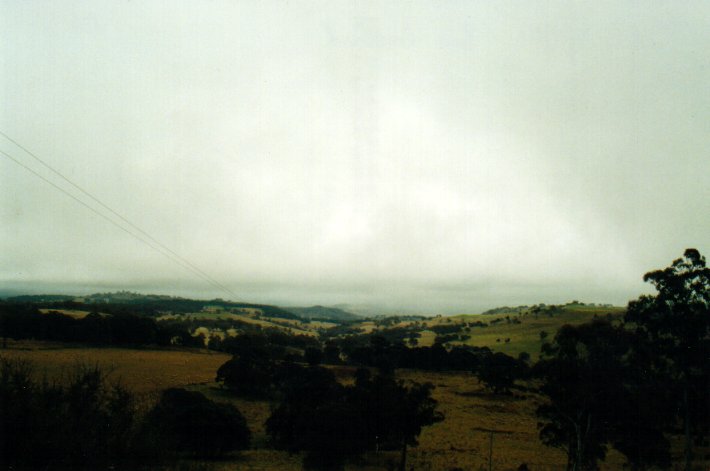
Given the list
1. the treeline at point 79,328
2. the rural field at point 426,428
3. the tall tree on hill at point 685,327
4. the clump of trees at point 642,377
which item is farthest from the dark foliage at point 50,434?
the treeline at point 79,328

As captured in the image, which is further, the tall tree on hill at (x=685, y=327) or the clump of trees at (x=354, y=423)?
the clump of trees at (x=354, y=423)

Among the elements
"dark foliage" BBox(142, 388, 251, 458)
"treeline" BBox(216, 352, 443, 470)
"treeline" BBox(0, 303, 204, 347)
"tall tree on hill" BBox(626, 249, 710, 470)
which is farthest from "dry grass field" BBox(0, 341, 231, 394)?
"tall tree on hill" BBox(626, 249, 710, 470)

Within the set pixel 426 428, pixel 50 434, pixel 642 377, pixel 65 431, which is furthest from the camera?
pixel 426 428

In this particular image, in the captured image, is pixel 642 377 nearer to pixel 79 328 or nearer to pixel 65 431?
pixel 65 431

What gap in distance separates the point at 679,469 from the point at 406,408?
19927 millimetres

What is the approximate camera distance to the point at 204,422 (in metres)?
30.3

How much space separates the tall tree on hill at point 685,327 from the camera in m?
23.2

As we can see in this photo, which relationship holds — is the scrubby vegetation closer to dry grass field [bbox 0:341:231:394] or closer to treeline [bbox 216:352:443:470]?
treeline [bbox 216:352:443:470]

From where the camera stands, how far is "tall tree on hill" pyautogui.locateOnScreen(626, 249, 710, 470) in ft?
76.1

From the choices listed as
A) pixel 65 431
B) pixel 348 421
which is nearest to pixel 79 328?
pixel 348 421


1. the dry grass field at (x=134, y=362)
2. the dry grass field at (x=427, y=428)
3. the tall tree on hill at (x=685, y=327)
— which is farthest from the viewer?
the dry grass field at (x=134, y=362)

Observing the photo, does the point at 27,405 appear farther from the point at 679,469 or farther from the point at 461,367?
the point at 461,367

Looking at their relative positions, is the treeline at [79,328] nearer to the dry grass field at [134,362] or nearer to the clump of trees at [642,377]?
the dry grass field at [134,362]

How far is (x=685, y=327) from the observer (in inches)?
923
